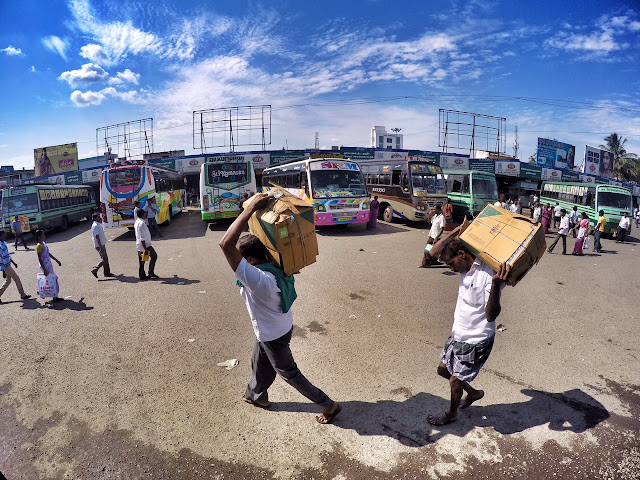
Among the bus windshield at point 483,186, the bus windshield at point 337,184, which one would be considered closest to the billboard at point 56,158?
the bus windshield at point 337,184

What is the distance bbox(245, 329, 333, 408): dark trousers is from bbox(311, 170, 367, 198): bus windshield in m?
10.5

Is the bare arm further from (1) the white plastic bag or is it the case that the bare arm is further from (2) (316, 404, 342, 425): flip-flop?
(1) the white plastic bag

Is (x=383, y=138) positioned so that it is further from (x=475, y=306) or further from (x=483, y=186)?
(x=475, y=306)

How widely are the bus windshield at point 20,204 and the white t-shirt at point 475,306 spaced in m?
18.1

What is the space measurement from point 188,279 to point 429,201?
35.8 ft

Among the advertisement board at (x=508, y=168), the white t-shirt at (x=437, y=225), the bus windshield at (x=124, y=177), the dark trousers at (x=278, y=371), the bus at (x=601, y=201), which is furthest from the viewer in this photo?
the advertisement board at (x=508, y=168)

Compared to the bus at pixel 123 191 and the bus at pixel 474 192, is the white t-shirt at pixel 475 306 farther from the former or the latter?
the bus at pixel 474 192

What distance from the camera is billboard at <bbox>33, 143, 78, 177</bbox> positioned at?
3988 cm

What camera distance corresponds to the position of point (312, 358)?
438cm

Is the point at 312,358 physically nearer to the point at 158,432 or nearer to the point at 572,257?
the point at 158,432

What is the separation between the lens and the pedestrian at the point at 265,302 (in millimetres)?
2539

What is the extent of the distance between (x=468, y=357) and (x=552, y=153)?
41.5 m

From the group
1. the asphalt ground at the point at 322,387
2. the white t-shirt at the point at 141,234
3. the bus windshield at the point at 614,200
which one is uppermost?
the bus windshield at the point at 614,200

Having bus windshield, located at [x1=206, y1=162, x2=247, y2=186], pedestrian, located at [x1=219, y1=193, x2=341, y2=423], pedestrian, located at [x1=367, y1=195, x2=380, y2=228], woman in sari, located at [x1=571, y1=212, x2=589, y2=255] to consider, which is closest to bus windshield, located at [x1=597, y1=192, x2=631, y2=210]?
woman in sari, located at [x1=571, y1=212, x2=589, y2=255]
